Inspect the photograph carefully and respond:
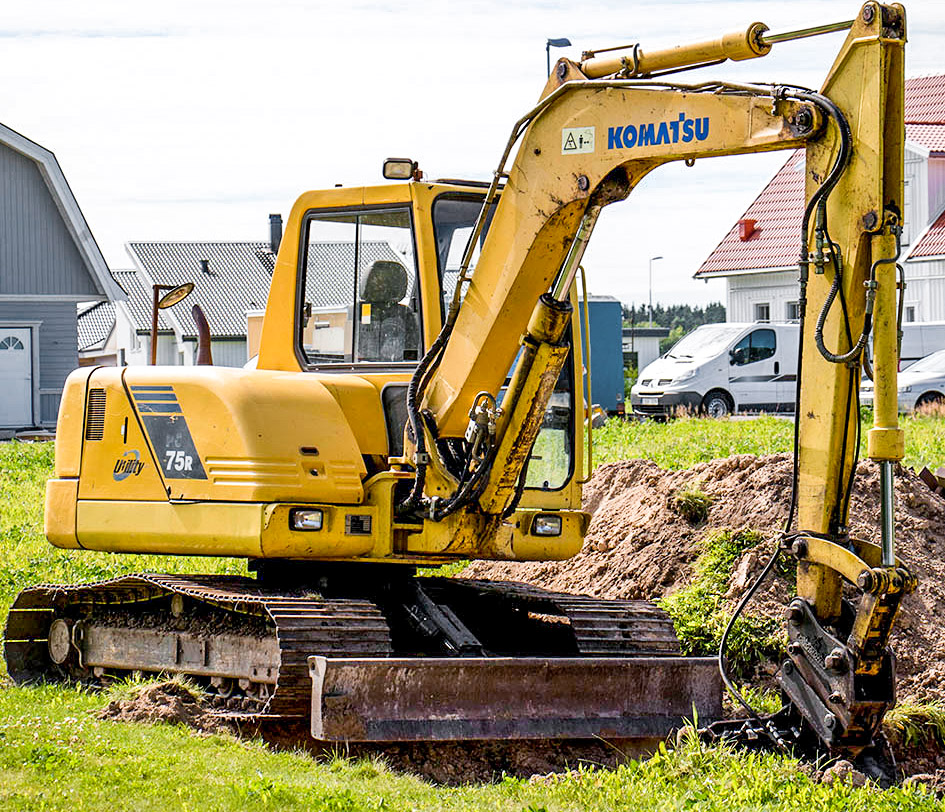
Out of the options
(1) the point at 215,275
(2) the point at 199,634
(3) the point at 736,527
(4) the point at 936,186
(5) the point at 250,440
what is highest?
(4) the point at 936,186

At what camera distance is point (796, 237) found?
40.8 metres

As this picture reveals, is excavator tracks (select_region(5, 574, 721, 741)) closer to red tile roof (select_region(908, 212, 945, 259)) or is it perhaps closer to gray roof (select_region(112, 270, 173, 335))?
red tile roof (select_region(908, 212, 945, 259))

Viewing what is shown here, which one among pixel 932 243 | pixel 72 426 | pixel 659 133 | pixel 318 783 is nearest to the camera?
pixel 318 783

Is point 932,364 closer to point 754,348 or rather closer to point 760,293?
point 754,348

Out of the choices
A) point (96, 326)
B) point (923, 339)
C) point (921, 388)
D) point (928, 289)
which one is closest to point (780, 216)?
point (928, 289)

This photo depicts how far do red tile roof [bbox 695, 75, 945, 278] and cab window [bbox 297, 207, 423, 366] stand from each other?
1250 inches

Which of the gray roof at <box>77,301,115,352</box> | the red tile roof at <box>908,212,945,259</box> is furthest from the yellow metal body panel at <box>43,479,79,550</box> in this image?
the gray roof at <box>77,301,115,352</box>

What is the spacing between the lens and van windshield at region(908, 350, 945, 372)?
28.1 metres

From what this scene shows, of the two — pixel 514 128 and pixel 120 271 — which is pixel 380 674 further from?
pixel 120 271

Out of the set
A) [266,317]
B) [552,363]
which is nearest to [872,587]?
[552,363]

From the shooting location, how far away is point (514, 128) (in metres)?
7.93

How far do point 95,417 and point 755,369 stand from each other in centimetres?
2082

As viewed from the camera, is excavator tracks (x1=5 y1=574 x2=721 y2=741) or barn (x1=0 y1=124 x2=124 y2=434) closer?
excavator tracks (x1=5 y1=574 x2=721 y2=741)

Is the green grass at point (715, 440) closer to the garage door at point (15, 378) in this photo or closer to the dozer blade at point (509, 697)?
the dozer blade at point (509, 697)
